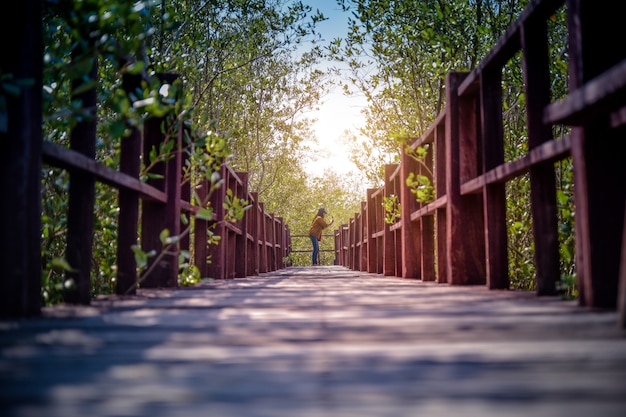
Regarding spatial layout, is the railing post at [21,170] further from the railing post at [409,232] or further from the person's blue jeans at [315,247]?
the person's blue jeans at [315,247]

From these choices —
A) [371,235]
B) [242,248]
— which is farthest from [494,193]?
[371,235]

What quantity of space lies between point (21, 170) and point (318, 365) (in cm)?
101

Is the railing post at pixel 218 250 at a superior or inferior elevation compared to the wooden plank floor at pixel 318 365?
superior

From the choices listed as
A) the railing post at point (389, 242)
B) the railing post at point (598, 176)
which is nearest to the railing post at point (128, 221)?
the railing post at point (598, 176)

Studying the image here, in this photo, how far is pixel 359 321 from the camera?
4.98ft

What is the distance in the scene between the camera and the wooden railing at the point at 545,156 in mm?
1620

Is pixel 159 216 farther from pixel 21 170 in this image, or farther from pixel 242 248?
pixel 242 248

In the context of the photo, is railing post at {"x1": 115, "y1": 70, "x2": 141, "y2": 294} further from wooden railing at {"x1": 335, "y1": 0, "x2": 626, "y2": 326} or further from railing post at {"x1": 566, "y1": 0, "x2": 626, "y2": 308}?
railing post at {"x1": 566, "y1": 0, "x2": 626, "y2": 308}

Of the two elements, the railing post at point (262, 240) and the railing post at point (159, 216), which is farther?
the railing post at point (262, 240)

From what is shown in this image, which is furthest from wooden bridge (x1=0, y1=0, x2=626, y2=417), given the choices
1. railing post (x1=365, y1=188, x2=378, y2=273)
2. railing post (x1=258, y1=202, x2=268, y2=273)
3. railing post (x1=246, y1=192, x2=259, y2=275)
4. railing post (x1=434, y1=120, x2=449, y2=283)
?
railing post (x1=258, y1=202, x2=268, y2=273)

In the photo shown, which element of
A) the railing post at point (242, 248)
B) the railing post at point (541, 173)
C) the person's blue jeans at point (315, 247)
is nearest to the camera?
the railing post at point (541, 173)

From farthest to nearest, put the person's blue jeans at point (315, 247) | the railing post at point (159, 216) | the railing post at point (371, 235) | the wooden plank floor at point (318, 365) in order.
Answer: the person's blue jeans at point (315, 247)
the railing post at point (371, 235)
the railing post at point (159, 216)
the wooden plank floor at point (318, 365)

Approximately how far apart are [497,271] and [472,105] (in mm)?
1218

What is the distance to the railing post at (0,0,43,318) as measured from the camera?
1488 mm
